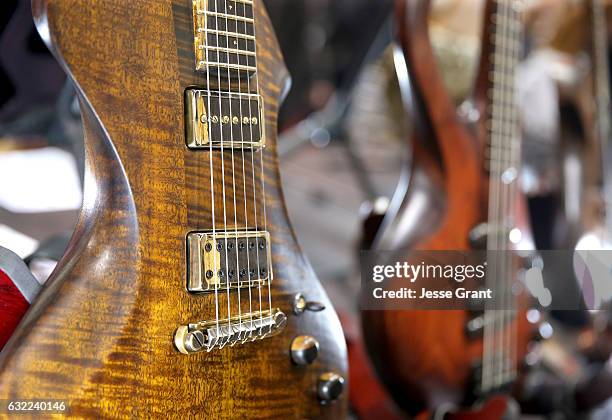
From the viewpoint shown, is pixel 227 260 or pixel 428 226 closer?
pixel 227 260

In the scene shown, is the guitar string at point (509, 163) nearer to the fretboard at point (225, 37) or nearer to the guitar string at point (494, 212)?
the guitar string at point (494, 212)

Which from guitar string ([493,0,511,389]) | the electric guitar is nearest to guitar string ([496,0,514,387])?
guitar string ([493,0,511,389])

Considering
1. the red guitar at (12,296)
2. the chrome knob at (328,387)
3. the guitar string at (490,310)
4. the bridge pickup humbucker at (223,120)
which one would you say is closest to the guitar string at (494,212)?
the guitar string at (490,310)

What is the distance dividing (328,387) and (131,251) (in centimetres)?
24

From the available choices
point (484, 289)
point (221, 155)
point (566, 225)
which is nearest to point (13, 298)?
point (221, 155)

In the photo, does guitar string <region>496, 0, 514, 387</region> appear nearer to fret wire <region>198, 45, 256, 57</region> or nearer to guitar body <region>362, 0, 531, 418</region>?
guitar body <region>362, 0, 531, 418</region>

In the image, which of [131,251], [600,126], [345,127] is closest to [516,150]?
[600,126]

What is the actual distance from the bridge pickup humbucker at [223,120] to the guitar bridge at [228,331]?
14 cm

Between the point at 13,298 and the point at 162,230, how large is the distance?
0.44ft

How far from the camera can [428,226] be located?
0.96 meters

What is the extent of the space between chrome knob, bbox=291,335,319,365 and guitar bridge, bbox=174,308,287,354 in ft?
0.08

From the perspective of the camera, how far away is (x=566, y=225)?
134 centimetres

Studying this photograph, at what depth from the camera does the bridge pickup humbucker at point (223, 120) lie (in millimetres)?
631

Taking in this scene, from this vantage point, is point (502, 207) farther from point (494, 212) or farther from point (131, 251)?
point (131, 251)
